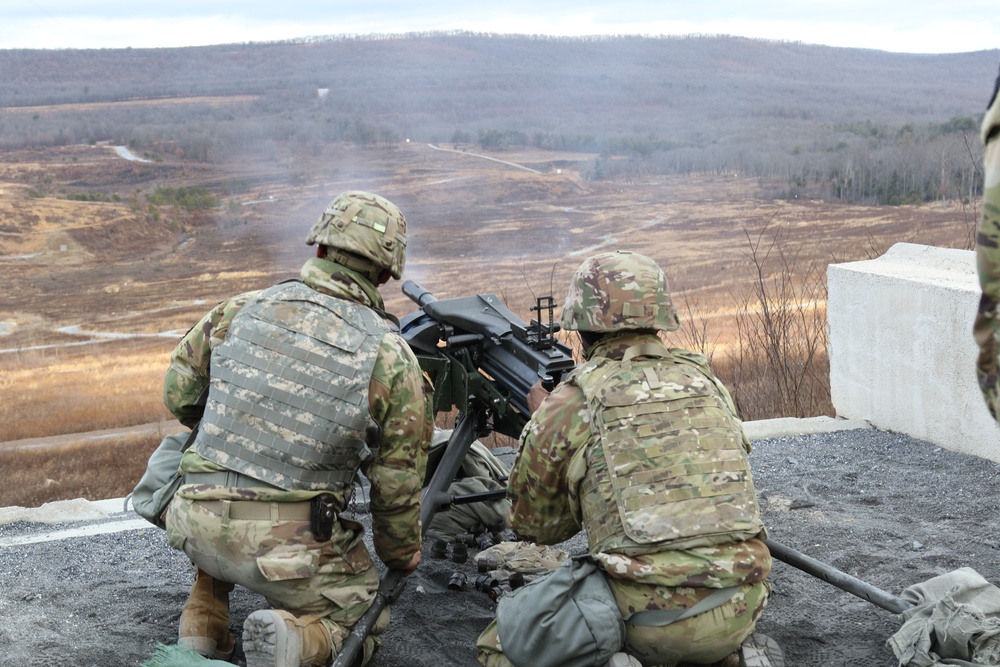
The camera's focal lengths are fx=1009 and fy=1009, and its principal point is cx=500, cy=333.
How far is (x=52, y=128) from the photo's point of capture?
15.6 m

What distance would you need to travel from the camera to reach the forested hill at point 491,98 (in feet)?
55.9

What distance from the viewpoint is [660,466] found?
115 inches

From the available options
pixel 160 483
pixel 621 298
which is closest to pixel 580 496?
pixel 621 298

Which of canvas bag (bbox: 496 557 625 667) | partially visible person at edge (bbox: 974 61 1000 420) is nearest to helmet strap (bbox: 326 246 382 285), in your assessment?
canvas bag (bbox: 496 557 625 667)

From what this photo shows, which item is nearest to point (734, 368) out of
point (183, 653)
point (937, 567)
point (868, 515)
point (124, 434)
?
point (868, 515)

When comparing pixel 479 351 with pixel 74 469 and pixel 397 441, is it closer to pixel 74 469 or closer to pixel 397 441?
pixel 397 441

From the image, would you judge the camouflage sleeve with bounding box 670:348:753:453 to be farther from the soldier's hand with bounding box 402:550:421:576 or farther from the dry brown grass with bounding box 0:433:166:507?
the dry brown grass with bounding box 0:433:166:507

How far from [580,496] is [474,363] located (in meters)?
1.48

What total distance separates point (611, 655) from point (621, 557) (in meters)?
0.29

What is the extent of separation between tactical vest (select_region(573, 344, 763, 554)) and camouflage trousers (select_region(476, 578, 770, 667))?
0.44 feet

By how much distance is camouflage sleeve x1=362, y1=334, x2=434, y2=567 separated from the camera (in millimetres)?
3494

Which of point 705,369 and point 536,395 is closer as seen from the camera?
point 705,369

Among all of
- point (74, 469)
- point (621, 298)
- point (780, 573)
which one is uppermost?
point (621, 298)

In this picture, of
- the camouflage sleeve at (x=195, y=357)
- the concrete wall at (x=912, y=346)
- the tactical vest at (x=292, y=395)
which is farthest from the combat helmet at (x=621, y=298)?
the concrete wall at (x=912, y=346)
